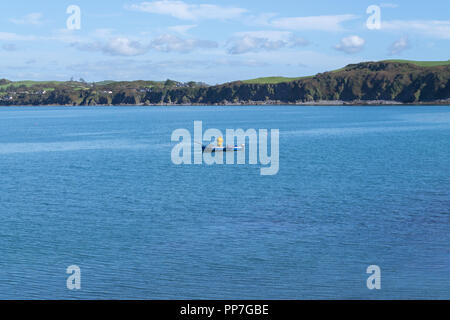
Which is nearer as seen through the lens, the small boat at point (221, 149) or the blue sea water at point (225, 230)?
the blue sea water at point (225, 230)

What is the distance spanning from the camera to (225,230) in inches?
1268

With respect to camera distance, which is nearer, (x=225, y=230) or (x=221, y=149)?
(x=225, y=230)

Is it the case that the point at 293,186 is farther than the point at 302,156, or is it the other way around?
the point at 302,156

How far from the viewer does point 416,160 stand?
65.9 meters

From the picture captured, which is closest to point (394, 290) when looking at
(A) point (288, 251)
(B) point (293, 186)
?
(A) point (288, 251)

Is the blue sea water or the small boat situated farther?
the small boat

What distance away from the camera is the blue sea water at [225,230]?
23.5m

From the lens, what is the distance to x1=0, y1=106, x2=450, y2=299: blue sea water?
77.2ft

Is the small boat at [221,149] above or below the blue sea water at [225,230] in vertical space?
above

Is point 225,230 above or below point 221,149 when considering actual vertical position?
below
